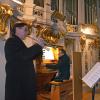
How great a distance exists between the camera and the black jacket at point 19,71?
3283mm

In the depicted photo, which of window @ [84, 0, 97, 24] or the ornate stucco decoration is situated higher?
window @ [84, 0, 97, 24]

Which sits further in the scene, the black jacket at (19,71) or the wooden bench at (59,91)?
the wooden bench at (59,91)

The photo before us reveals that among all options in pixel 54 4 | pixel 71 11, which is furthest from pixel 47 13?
pixel 71 11

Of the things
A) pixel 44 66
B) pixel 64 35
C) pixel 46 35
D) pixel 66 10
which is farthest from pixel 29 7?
pixel 66 10

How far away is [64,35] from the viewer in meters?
11.9

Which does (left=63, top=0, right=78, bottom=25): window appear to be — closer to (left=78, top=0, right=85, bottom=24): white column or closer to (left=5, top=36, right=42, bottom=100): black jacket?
(left=78, top=0, right=85, bottom=24): white column

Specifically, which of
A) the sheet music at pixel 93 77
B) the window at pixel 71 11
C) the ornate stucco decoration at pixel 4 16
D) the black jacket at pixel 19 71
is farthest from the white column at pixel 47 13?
the black jacket at pixel 19 71

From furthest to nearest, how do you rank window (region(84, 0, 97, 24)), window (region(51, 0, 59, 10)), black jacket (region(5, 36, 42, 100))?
window (region(84, 0, 97, 24)), window (region(51, 0, 59, 10)), black jacket (region(5, 36, 42, 100))

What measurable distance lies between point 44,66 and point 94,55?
5374 mm

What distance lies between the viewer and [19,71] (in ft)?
10.8

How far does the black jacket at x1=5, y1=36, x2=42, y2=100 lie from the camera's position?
3.28 m

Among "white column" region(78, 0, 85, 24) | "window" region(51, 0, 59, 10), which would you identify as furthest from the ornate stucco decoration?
"white column" region(78, 0, 85, 24)

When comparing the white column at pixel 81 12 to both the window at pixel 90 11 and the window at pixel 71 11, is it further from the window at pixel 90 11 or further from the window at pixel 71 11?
the window at pixel 90 11

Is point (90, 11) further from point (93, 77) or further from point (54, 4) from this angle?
point (93, 77)
